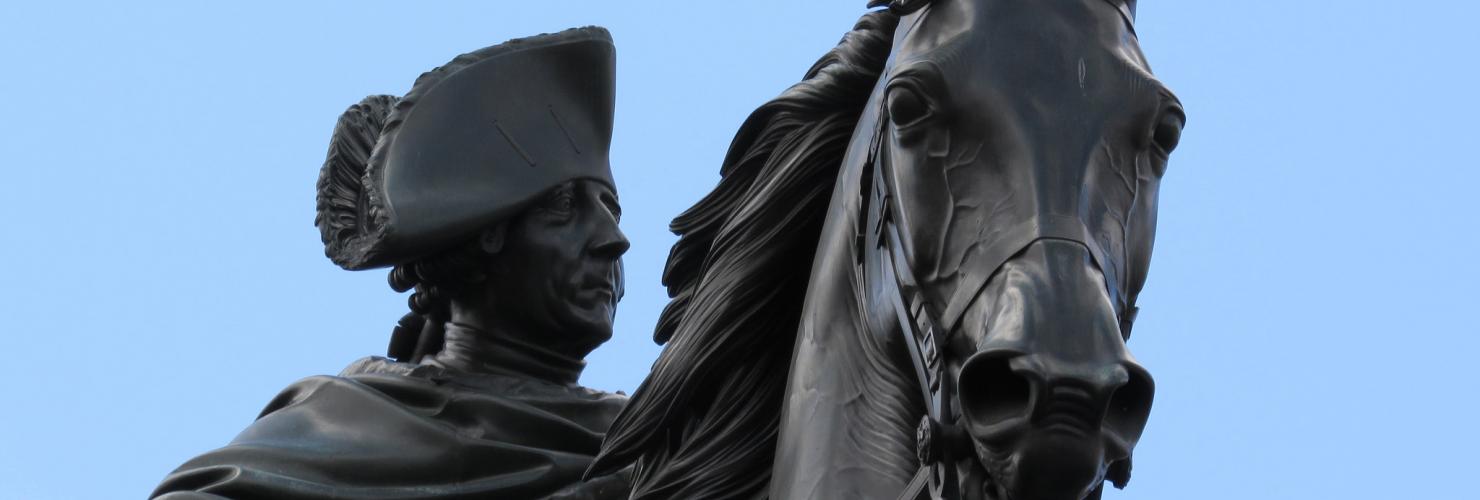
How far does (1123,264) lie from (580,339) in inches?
120

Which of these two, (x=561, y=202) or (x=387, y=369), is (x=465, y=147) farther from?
(x=387, y=369)

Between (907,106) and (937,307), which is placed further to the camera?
(907,106)

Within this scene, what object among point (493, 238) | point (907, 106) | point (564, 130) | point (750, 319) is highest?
point (907, 106)

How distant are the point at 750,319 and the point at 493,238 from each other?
2.12 metres

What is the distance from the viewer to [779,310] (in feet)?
15.7

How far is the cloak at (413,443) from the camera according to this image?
20.3 feet

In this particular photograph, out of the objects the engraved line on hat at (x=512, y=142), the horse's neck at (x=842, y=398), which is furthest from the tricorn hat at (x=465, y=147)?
the horse's neck at (x=842, y=398)

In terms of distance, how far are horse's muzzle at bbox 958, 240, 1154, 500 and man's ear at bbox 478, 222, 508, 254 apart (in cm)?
313

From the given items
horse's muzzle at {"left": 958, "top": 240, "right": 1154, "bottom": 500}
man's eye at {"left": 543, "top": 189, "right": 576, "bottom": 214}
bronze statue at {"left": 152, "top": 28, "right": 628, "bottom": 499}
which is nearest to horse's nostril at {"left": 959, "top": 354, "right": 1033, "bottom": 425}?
horse's muzzle at {"left": 958, "top": 240, "right": 1154, "bottom": 500}

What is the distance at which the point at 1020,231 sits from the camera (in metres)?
3.81

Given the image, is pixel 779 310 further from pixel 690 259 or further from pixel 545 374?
pixel 545 374

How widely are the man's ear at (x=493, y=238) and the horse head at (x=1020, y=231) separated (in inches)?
101

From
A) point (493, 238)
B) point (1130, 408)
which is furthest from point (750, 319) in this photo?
point (493, 238)

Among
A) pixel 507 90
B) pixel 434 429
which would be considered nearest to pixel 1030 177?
pixel 434 429
